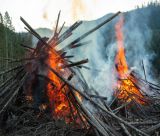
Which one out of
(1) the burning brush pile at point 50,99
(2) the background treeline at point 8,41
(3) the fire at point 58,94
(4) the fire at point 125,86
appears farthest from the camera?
(2) the background treeline at point 8,41

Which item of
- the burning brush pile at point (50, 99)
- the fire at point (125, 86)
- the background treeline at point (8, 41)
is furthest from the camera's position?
the background treeline at point (8, 41)

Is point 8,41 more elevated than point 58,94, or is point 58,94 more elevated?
point 8,41

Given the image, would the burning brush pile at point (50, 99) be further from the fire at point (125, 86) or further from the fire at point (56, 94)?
the fire at point (125, 86)

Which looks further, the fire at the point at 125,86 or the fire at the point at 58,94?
the fire at the point at 125,86

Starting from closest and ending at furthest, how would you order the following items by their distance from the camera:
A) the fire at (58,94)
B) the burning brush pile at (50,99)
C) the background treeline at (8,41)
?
the burning brush pile at (50,99) → the fire at (58,94) → the background treeline at (8,41)

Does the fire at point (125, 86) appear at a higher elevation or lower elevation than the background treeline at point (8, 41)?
lower

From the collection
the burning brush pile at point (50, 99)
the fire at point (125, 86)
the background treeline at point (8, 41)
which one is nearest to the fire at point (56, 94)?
the burning brush pile at point (50, 99)

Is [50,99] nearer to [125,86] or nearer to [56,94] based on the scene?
[56,94]

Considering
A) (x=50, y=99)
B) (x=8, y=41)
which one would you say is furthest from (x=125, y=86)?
(x=8, y=41)

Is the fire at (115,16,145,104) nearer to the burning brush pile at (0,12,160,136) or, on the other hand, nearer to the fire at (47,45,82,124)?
the burning brush pile at (0,12,160,136)

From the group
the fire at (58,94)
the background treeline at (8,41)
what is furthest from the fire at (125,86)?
the background treeline at (8,41)

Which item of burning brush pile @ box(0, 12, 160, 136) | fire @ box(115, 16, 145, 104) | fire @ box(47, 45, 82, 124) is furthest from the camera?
fire @ box(115, 16, 145, 104)

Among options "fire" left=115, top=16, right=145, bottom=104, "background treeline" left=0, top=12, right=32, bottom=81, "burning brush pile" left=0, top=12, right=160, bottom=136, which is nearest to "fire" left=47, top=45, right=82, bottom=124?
"burning brush pile" left=0, top=12, right=160, bottom=136

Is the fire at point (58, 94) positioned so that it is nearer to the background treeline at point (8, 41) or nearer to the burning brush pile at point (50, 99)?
the burning brush pile at point (50, 99)
